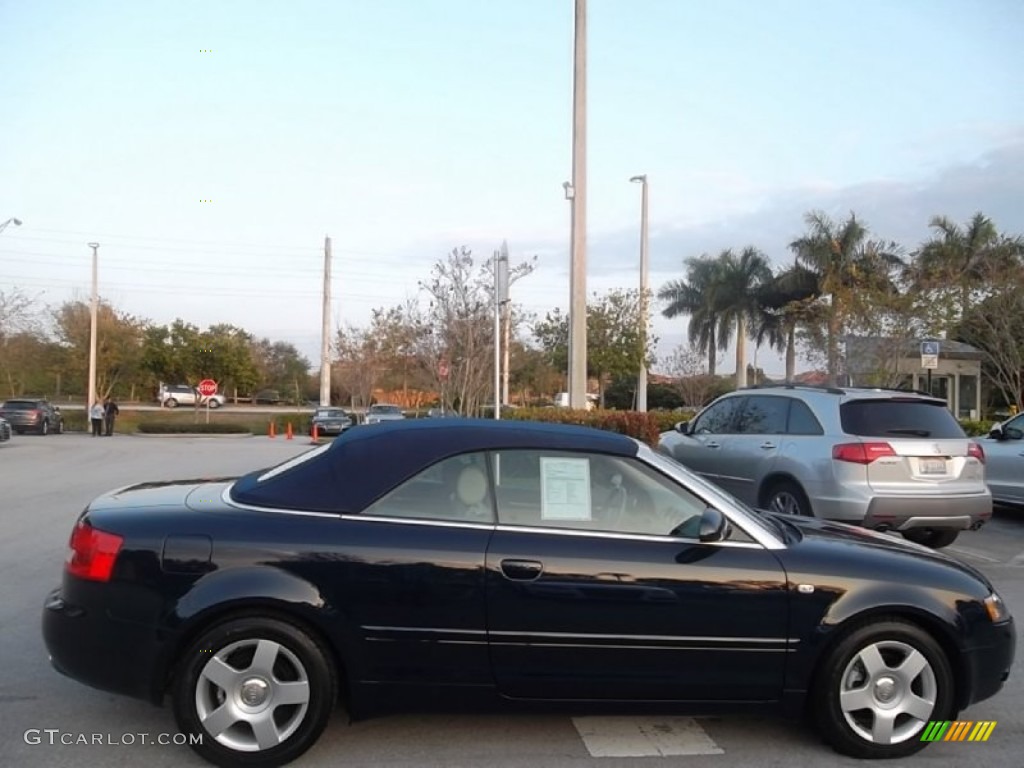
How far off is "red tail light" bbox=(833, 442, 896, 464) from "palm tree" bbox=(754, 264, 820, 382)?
32.1m

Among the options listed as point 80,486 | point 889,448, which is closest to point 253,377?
point 80,486

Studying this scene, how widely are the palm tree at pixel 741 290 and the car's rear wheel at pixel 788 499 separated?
34.6 metres

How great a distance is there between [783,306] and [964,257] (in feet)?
33.0

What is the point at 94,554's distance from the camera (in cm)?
405

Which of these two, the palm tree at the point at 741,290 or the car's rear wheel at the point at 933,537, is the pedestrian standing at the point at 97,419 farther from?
the car's rear wheel at the point at 933,537

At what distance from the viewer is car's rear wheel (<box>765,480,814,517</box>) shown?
852cm

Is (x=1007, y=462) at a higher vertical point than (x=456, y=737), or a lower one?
higher

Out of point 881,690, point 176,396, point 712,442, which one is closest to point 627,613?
point 881,690

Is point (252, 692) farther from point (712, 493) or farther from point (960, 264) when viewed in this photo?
point (960, 264)

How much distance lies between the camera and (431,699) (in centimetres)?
404

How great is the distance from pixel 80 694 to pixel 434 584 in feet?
7.42

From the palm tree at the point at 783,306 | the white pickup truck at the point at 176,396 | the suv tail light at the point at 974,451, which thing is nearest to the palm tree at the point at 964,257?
the palm tree at the point at 783,306

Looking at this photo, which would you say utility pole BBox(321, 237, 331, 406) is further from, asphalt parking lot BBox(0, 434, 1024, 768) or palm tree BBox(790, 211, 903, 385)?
asphalt parking lot BBox(0, 434, 1024, 768)

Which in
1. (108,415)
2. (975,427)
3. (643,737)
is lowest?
(643,737)
